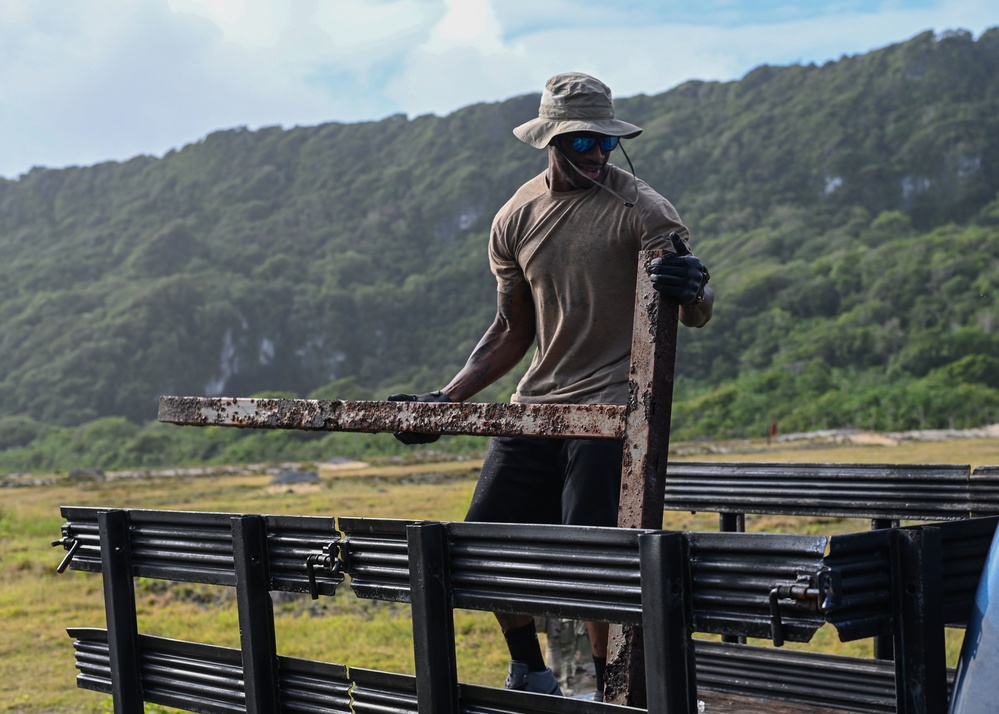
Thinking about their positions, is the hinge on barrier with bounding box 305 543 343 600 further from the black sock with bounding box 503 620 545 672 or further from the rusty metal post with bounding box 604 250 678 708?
the black sock with bounding box 503 620 545 672

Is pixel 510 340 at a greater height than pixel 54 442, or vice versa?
pixel 510 340

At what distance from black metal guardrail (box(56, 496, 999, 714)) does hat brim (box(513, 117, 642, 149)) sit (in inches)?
51.7

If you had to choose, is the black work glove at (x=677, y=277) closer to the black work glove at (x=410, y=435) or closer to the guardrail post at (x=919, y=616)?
the black work glove at (x=410, y=435)

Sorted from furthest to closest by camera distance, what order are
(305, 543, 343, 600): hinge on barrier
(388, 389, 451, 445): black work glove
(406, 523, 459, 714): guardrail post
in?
(388, 389, 451, 445): black work glove < (305, 543, 343, 600): hinge on barrier < (406, 523, 459, 714): guardrail post

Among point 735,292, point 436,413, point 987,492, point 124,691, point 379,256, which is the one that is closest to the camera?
point 436,413

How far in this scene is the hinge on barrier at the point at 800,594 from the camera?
1807 mm

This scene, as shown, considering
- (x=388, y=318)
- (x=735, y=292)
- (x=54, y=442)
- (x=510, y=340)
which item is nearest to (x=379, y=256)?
(x=388, y=318)

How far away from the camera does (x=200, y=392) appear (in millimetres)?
81500

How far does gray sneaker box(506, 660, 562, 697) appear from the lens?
3385 mm

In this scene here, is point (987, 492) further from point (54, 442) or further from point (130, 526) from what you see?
point (54, 442)

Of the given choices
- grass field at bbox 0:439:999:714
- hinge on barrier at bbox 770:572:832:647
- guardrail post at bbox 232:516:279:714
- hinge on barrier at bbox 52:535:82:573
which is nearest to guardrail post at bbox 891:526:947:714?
hinge on barrier at bbox 770:572:832:647

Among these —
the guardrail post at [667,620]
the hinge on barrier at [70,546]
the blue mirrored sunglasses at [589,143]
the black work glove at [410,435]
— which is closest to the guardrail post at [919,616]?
the guardrail post at [667,620]

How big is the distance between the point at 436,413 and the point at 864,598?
43.3 inches

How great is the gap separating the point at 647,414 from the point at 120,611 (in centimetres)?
134
